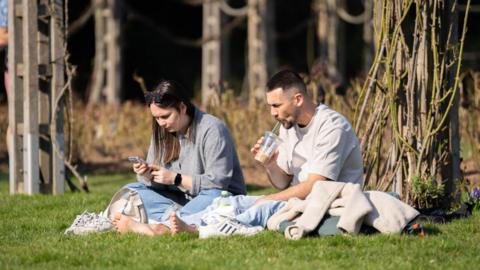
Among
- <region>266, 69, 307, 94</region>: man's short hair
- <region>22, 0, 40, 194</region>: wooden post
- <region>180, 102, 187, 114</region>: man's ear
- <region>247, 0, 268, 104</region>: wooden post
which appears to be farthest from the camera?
<region>247, 0, 268, 104</region>: wooden post

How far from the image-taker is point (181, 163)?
21.9ft

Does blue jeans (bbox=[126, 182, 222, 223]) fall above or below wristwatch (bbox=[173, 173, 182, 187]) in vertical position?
below

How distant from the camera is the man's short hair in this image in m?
6.07

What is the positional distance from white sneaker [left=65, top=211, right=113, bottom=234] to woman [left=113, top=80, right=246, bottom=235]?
0.29 ft

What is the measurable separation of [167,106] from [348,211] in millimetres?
1431

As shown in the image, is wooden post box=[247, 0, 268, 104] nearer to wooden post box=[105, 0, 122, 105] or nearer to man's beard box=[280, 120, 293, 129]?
wooden post box=[105, 0, 122, 105]

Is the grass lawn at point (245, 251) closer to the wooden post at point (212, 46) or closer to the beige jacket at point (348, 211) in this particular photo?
the beige jacket at point (348, 211)

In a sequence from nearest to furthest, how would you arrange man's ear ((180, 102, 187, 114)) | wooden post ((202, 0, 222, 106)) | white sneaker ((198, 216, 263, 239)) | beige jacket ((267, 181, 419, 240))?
beige jacket ((267, 181, 419, 240)) → white sneaker ((198, 216, 263, 239)) → man's ear ((180, 102, 187, 114)) → wooden post ((202, 0, 222, 106))

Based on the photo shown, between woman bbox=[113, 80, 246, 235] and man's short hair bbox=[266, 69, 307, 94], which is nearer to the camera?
man's short hair bbox=[266, 69, 307, 94]

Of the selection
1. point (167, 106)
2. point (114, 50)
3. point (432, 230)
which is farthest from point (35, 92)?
point (114, 50)

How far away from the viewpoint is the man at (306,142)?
6047 millimetres

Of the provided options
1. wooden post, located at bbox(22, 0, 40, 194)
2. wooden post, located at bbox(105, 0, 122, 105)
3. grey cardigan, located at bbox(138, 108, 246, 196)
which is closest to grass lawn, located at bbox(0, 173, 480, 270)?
grey cardigan, located at bbox(138, 108, 246, 196)

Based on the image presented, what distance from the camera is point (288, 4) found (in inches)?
1197

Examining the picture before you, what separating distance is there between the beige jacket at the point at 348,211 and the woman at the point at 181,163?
31.0 inches
